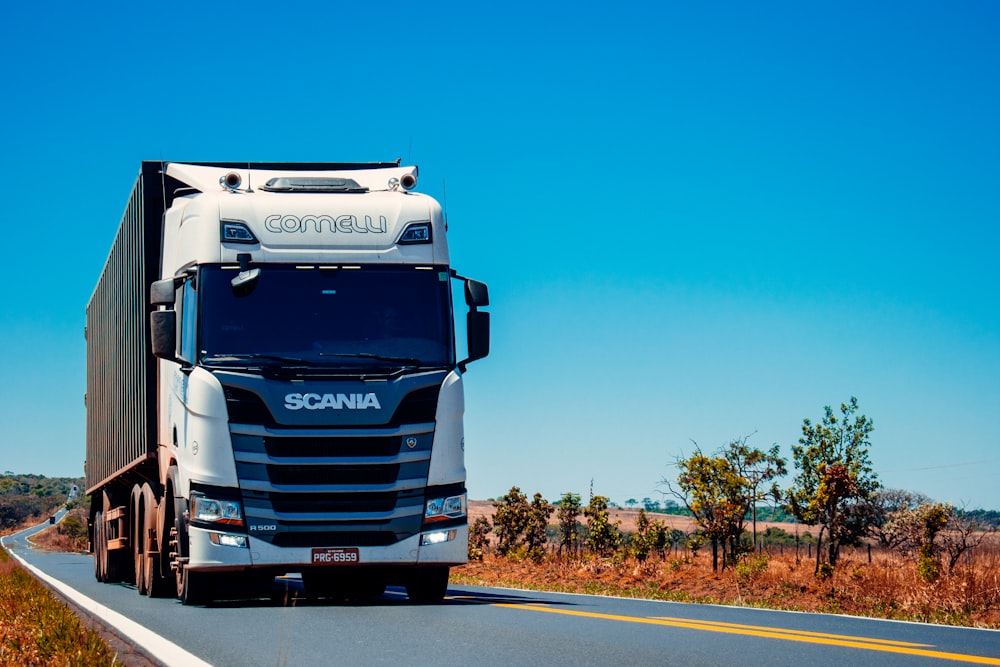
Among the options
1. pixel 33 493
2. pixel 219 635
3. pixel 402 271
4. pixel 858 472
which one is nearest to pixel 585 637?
pixel 219 635

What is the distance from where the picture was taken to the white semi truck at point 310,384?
11.6 metres

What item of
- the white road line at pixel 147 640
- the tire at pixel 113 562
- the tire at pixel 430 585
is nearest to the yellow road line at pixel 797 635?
the tire at pixel 430 585

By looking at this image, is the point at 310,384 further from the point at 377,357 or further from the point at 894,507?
the point at 894,507

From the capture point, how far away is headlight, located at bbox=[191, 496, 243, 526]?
11539 millimetres

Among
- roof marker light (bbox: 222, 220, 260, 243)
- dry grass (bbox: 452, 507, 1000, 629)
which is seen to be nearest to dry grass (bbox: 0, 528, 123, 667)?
roof marker light (bbox: 222, 220, 260, 243)

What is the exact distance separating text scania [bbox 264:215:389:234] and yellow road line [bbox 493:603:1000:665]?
413cm

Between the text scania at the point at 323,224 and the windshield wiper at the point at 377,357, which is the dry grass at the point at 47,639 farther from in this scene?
the text scania at the point at 323,224

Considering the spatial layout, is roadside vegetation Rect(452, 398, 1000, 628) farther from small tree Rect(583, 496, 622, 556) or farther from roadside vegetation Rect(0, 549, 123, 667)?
roadside vegetation Rect(0, 549, 123, 667)

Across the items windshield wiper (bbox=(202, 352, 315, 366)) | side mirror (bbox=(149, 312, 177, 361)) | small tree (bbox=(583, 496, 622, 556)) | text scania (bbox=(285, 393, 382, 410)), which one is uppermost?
side mirror (bbox=(149, 312, 177, 361))

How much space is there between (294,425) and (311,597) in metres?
3.92

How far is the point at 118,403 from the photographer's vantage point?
17719 millimetres

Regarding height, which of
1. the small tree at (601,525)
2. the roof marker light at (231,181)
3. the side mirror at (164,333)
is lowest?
the small tree at (601,525)

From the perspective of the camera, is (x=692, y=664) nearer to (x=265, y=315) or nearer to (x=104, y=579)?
(x=265, y=315)

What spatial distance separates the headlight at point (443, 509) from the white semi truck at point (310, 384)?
1 centimetres
